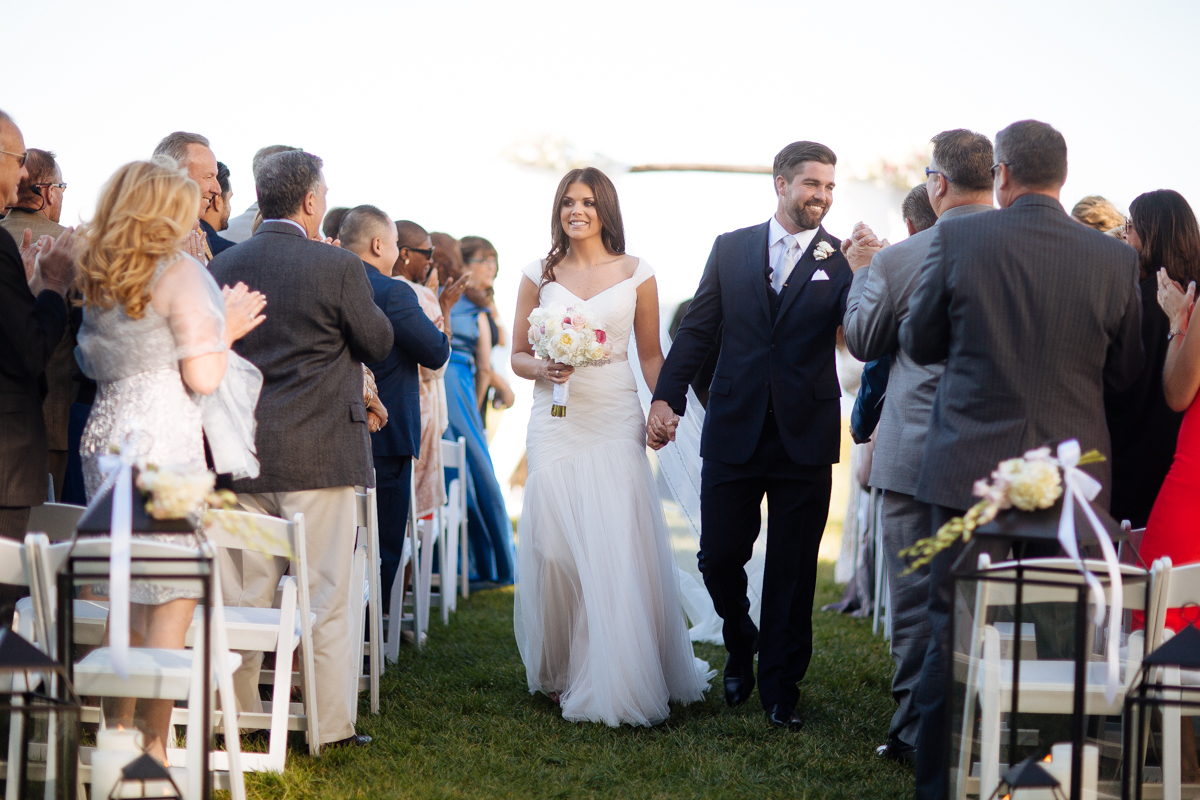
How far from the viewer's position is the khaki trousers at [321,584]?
379cm

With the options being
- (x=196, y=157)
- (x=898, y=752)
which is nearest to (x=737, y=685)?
(x=898, y=752)

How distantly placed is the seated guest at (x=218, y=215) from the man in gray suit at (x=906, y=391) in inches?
107

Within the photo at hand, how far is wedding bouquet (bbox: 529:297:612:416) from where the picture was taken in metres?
4.35

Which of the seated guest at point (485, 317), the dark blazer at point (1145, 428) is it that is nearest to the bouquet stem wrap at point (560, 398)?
the dark blazer at point (1145, 428)

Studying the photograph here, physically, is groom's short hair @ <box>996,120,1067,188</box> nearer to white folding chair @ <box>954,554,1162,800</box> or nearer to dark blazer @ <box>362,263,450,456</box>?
white folding chair @ <box>954,554,1162,800</box>

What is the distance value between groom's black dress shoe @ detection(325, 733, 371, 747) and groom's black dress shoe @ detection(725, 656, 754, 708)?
1.62m

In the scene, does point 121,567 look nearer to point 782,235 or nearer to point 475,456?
point 782,235

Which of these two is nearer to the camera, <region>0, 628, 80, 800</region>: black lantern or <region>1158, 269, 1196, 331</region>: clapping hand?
<region>0, 628, 80, 800</region>: black lantern

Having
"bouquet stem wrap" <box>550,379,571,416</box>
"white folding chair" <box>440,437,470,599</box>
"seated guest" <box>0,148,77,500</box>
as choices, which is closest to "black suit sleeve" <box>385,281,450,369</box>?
"bouquet stem wrap" <box>550,379,571,416</box>

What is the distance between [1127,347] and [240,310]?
9.00 feet

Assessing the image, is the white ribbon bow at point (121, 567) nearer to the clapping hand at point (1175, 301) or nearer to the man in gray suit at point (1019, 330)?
the man in gray suit at point (1019, 330)

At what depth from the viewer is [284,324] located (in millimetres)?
3750

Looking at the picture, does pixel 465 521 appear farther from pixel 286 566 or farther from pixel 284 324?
pixel 284 324

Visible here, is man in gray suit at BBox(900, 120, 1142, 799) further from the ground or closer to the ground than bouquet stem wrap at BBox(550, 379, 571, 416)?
further from the ground
